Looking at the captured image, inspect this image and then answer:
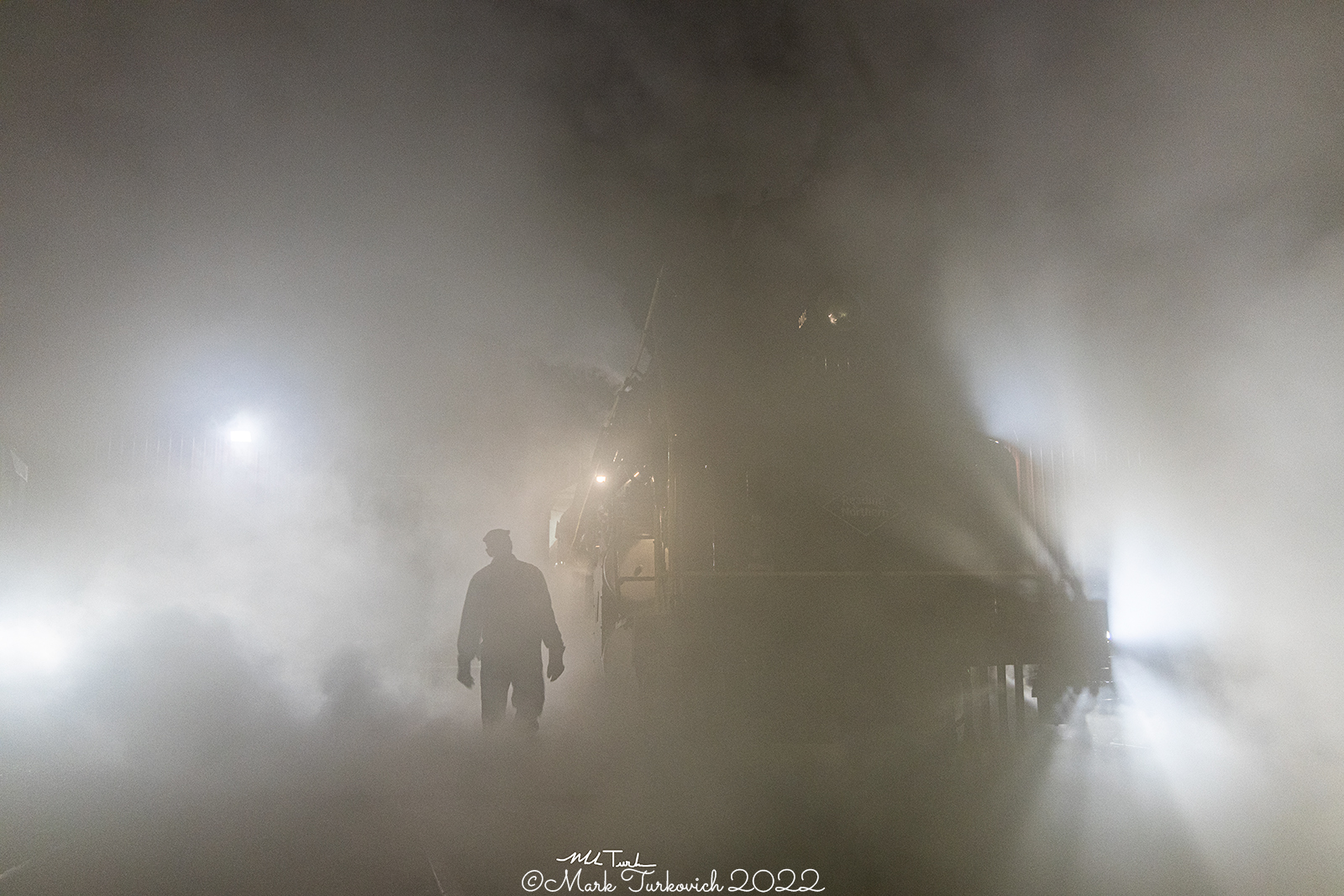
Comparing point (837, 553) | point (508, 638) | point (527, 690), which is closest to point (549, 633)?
point (508, 638)

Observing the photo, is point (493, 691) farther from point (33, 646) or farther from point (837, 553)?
point (33, 646)

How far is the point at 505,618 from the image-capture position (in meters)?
5.39

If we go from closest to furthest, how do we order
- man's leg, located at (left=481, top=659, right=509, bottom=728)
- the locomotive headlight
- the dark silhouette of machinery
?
the dark silhouette of machinery < man's leg, located at (left=481, top=659, right=509, bottom=728) < the locomotive headlight

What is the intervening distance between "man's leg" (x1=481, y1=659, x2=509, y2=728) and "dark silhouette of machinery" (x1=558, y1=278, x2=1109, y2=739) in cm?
135

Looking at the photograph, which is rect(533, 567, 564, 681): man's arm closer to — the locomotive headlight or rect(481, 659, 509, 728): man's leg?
rect(481, 659, 509, 728): man's leg

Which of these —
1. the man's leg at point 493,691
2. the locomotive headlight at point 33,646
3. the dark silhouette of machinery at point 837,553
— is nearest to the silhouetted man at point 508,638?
the man's leg at point 493,691

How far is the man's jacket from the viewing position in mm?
5387

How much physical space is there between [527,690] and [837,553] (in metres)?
2.53

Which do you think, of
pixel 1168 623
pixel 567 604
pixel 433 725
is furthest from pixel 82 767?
pixel 1168 623

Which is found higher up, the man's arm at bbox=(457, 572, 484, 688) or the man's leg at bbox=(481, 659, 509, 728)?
the man's arm at bbox=(457, 572, 484, 688)

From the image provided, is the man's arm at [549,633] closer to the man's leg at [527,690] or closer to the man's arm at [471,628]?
the man's leg at [527,690]

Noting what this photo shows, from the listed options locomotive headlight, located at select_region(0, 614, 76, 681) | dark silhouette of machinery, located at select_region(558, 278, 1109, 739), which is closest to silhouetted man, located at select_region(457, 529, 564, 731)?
dark silhouette of machinery, located at select_region(558, 278, 1109, 739)

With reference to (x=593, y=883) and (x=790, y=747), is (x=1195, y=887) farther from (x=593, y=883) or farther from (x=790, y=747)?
(x=593, y=883)

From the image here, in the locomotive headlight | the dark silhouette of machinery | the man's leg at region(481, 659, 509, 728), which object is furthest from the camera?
the locomotive headlight
